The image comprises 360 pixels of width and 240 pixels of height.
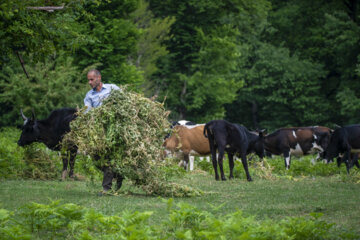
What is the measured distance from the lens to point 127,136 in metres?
10.4

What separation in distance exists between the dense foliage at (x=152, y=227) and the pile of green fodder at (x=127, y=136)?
2.72 meters

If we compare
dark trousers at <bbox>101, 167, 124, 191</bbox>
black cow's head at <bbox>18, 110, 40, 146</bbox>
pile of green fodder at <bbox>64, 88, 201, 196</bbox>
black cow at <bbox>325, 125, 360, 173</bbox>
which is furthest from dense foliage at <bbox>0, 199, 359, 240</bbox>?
black cow at <bbox>325, 125, 360, 173</bbox>

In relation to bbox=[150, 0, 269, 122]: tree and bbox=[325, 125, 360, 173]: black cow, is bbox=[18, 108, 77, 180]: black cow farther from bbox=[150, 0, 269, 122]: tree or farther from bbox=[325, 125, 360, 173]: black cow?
bbox=[150, 0, 269, 122]: tree

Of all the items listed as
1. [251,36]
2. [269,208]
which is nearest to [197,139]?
[269,208]

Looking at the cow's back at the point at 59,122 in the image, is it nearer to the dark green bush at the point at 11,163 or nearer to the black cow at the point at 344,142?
the dark green bush at the point at 11,163

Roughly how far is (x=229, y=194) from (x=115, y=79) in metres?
20.8

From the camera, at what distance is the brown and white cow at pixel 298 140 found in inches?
938

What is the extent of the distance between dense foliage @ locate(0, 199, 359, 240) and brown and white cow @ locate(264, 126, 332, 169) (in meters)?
16.6

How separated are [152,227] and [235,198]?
4413mm

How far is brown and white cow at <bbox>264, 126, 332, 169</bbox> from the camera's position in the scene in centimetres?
2383

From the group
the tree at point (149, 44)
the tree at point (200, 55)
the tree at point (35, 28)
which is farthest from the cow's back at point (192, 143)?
the tree at point (200, 55)

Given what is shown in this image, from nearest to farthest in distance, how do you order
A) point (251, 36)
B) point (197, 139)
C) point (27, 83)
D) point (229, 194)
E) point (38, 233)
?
point (38, 233) < point (229, 194) < point (197, 139) < point (27, 83) < point (251, 36)

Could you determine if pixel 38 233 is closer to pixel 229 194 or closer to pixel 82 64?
pixel 229 194

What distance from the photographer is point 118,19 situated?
105ft
